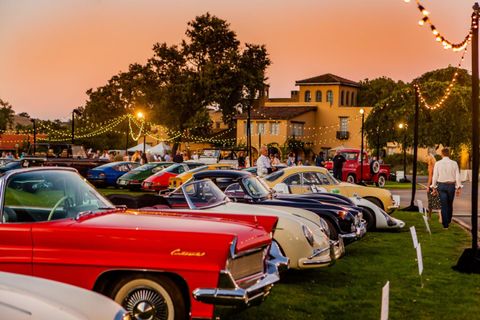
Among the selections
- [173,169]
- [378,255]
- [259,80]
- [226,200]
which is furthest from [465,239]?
[259,80]

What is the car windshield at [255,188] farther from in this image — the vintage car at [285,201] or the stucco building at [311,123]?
the stucco building at [311,123]

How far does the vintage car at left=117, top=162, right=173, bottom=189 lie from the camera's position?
34.4 metres

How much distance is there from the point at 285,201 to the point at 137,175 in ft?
73.5

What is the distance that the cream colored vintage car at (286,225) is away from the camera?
33.7ft

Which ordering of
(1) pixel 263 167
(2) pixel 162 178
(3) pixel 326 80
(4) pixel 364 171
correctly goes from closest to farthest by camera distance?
(1) pixel 263 167
(2) pixel 162 178
(4) pixel 364 171
(3) pixel 326 80

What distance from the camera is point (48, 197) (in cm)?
762

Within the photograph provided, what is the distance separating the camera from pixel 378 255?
1384 centimetres

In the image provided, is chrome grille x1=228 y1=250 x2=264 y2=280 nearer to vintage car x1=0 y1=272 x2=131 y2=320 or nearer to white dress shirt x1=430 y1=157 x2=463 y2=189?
vintage car x1=0 y1=272 x2=131 y2=320

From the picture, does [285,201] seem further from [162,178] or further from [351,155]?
[351,155]

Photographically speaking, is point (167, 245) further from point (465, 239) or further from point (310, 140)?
point (310, 140)

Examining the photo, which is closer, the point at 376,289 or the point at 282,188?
the point at 376,289

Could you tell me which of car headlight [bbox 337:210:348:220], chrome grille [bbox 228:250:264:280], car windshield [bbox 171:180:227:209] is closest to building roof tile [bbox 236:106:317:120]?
car headlight [bbox 337:210:348:220]

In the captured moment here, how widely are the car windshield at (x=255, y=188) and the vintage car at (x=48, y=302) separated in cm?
748

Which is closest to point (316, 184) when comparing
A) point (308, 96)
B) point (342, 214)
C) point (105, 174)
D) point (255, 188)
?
point (342, 214)
